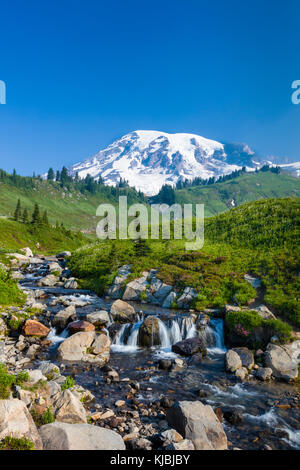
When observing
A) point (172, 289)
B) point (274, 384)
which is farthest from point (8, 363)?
point (172, 289)

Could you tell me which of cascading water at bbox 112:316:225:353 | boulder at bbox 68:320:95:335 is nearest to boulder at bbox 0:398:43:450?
cascading water at bbox 112:316:225:353

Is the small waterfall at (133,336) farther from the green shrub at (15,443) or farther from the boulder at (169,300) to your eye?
the green shrub at (15,443)

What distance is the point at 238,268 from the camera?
31109 millimetres

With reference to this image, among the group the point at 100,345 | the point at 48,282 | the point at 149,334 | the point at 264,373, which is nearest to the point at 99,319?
the point at 100,345

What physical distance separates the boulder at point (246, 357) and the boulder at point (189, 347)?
2.48 meters

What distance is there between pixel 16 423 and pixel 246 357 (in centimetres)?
1426

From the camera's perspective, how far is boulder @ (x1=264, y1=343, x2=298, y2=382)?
16.1 metres

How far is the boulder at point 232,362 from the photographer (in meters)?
16.8

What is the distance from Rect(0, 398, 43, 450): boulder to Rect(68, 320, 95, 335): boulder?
12551 mm

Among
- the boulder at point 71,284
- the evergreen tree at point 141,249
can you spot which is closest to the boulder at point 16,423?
the boulder at point 71,284

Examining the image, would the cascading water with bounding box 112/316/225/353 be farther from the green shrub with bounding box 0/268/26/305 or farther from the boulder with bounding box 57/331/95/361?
the green shrub with bounding box 0/268/26/305

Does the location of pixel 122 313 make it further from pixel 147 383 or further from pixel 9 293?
pixel 9 293

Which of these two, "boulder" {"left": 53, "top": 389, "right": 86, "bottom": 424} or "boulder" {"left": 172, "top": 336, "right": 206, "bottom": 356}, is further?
"boulder" {"left": 172, "top": 336, "right": 206, "bottom": 356}

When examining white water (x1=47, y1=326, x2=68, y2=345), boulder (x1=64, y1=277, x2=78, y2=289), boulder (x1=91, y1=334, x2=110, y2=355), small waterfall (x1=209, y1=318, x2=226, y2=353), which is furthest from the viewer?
boulder (x1=64, y1=277, x2=78, y2=289)
